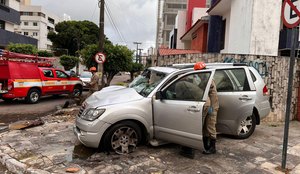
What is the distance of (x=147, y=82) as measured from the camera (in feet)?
18.9

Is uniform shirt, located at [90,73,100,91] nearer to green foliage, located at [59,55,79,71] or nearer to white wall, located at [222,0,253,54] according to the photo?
white wall, located at [222,0,253,54]

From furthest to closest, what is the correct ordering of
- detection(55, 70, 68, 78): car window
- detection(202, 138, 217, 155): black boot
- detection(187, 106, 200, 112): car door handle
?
detection(55, 70, 68, 78): car window → detection(202, 138, 217, 155): black boot → detection(187, 106, 200, 112): car door handle

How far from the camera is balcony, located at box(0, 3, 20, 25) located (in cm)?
3190

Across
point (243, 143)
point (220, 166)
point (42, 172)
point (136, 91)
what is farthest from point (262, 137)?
Result: point (42, 172)

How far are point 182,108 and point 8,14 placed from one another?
35551 mm

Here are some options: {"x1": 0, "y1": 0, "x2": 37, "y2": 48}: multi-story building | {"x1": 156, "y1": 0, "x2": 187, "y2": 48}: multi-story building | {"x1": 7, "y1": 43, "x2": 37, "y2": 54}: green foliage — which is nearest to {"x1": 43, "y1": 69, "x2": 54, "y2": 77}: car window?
{"x1": 7, "y1": 43, "x2": 37, "y2": 54}: green foliage

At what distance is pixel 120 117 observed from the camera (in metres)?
4.64

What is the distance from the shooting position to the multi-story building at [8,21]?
3177 cm

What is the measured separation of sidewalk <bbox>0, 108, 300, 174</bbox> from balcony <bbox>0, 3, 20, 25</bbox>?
30962 mm

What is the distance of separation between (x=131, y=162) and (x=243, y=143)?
2.74 metres

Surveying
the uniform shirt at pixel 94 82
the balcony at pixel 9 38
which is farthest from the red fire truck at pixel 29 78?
the balcony at pixel 9 38

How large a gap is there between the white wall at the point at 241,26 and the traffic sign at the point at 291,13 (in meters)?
5.91

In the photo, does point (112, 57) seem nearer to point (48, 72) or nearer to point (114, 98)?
point (48, 72)

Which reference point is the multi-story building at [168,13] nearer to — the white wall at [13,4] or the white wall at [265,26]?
the white wall at [13,4]
